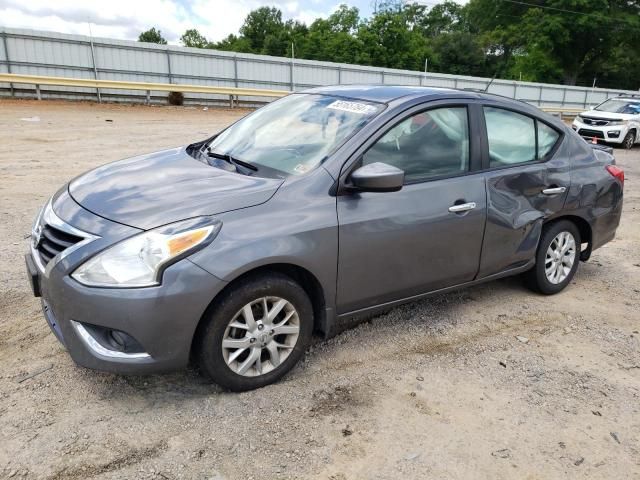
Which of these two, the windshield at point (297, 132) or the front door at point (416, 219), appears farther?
the windshield at point (297, 132)

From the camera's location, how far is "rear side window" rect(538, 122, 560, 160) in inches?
172

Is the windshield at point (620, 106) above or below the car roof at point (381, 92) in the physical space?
below

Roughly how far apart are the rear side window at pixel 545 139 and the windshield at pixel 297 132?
157cm

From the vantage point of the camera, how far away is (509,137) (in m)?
4.12

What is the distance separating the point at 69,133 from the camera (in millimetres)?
12586

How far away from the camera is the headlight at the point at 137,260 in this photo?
263 centimetres

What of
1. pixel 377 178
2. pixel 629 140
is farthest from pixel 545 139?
pixel 629 140

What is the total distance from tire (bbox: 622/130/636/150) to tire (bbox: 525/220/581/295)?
577 inches

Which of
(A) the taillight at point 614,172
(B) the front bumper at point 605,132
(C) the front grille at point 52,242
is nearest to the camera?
(C) the front grille at point 52,242

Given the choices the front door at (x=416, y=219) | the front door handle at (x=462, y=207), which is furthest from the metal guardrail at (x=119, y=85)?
the front door handle at (x=462, y=207)

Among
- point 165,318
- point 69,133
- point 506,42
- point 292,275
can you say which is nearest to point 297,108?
point 292,275

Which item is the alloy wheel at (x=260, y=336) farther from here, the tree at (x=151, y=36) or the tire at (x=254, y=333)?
the tree at (x=151, y=36)

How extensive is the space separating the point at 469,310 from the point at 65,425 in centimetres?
300

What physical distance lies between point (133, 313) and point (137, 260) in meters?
0.25
